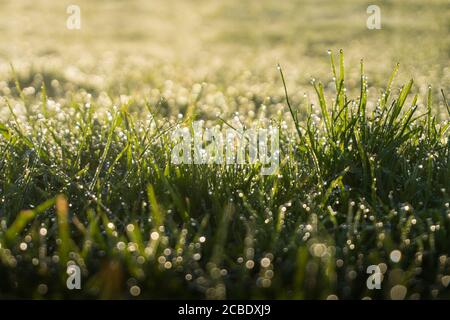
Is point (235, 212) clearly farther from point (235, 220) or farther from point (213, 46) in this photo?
point (213, 46)

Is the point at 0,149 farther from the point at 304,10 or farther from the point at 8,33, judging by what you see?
the point at 304,10

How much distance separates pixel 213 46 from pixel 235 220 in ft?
31.4

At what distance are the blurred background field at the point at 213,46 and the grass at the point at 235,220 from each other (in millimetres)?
1050

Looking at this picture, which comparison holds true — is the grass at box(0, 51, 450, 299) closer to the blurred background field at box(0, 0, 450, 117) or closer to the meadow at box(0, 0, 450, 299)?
the meadow at box(0, 0, 450, 299)

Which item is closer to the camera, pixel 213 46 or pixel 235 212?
pixel 235 212

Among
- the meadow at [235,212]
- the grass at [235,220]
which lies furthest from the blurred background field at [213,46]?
the grass at [235,220]

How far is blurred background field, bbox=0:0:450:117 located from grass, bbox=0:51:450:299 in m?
1.05

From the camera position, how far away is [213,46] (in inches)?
459

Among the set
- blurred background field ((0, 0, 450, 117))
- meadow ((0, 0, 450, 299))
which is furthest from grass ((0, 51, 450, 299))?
blurred background field ((0, 0, 450, 117))

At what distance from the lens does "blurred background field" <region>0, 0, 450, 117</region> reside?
6.84m

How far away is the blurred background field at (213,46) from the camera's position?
6.84 meters

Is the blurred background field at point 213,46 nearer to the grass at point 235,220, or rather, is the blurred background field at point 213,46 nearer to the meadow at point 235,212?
the meadow at point 235,212

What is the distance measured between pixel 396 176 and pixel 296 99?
11.6ft

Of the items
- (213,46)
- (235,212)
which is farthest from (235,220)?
(213,46)
